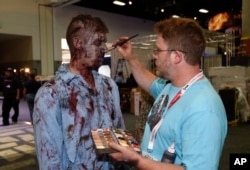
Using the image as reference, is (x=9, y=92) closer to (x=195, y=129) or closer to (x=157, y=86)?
(x=157, y=86)

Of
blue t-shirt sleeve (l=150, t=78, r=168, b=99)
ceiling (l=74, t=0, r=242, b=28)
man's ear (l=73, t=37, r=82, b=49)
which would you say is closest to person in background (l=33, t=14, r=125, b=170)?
man's ear (l=73, t=37, r=82, b=49)

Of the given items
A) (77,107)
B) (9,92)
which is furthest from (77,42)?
(9,92)

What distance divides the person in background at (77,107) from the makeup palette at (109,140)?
0.37 feet

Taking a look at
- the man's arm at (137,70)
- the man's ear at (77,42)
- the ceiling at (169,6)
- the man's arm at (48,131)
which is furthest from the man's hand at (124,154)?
the ceiling at (169,6)

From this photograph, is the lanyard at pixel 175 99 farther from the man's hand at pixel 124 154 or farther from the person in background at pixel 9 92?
the person in background at pixel 9 92

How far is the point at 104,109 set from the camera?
4.79ft

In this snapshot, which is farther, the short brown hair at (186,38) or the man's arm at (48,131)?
the man's arm at (48,131)

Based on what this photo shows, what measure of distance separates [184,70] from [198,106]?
0.22 metres

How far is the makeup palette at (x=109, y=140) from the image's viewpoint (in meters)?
1.04

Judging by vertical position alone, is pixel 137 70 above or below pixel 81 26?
below

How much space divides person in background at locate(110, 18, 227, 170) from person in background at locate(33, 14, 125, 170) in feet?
0.75

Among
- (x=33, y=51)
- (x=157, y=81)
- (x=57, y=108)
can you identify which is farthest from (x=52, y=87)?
(x=33, y=51)

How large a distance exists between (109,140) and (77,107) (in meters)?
0.33

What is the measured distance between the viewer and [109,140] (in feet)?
3.64
